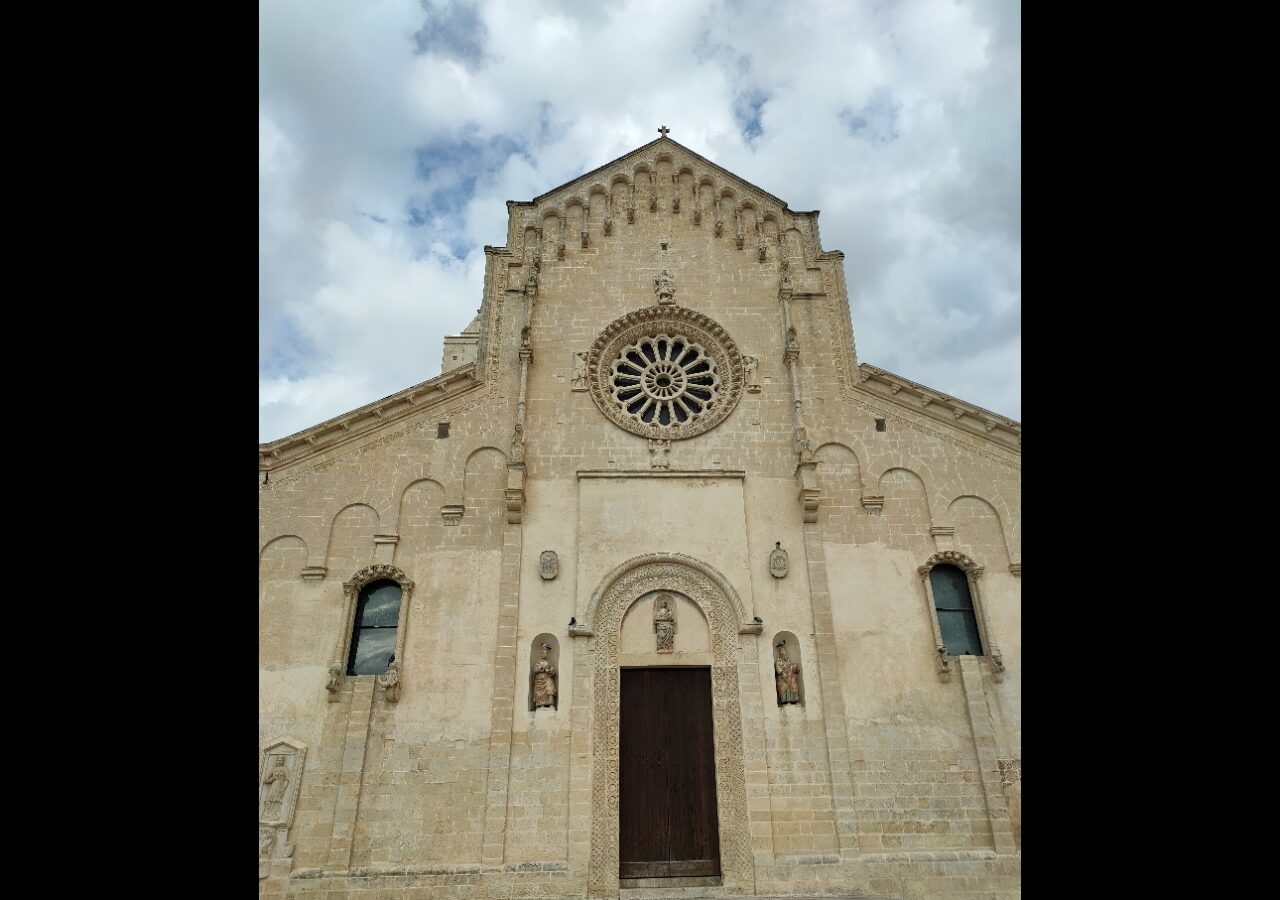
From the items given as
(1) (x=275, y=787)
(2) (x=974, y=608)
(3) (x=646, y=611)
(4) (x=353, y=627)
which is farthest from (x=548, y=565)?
(2) (x=974, y=608)

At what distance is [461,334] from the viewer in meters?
36.5

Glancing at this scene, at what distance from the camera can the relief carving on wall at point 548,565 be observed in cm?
1526

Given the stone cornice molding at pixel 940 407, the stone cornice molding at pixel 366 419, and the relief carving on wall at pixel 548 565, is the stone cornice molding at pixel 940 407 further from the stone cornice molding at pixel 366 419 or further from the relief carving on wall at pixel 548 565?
the stone cornice molding at pixel 366 419

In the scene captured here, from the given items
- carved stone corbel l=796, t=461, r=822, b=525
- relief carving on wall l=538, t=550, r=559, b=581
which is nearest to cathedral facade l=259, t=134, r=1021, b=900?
relief carving on wall l=538, t=550, r=559, b=581

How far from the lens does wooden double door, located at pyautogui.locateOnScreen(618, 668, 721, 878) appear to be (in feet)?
44.2

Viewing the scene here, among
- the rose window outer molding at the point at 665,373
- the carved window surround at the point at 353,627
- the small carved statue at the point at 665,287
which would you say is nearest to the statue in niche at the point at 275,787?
the carved window surround at the point at 353,627

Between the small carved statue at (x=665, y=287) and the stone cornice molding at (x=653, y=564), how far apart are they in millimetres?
6588

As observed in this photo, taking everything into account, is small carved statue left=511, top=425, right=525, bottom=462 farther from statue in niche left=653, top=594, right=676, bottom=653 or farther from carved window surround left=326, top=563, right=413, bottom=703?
statue in niche left=653, top=594, right=676, bottom=653

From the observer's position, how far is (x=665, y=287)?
61.2 feet

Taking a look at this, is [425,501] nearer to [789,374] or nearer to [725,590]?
[725,590]

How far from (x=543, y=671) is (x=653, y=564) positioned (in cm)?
311

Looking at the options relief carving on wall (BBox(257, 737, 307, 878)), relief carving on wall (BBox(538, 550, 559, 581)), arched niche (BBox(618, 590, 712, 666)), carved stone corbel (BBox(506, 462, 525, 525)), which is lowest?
relief carving on wall (BBox(257, 737, 307, 878))

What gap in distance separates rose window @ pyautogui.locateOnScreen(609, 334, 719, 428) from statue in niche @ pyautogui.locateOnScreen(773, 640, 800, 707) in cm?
568
